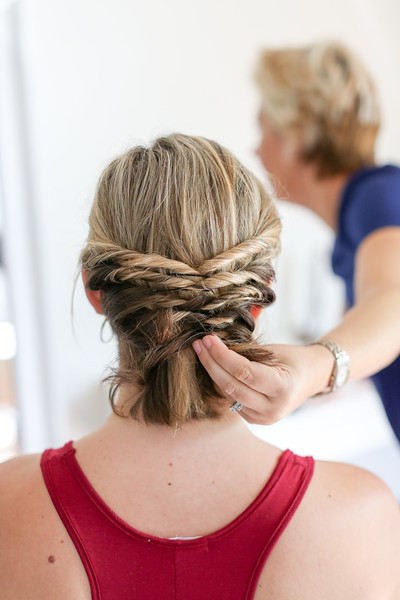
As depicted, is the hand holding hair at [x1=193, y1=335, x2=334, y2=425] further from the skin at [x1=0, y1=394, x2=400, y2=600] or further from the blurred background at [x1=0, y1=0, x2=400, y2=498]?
the blurred background at [x1=0, y1=0, x2=400, y2=498]

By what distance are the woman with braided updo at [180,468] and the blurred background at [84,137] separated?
2.15 ft

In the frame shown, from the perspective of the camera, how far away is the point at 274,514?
734 mm

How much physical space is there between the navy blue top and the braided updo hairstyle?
0.49 meters

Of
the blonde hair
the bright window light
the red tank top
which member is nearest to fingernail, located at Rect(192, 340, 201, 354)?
the red tank top

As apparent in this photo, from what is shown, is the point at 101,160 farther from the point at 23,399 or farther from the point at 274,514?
the point at 274,514

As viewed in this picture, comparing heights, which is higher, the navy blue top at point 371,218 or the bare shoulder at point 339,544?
the navy blue top at point 371,218

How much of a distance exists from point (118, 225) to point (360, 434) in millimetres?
1527

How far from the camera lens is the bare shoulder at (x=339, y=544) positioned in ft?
2.38

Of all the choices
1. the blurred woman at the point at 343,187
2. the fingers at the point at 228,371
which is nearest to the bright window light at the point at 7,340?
the blurred woman at the point at 343,187

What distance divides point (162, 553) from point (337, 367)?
0.38 metres

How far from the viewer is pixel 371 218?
1.24m

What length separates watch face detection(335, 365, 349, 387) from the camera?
2.93 feet

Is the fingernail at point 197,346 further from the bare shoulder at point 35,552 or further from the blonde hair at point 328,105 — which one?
the blonde hair at point 328,105

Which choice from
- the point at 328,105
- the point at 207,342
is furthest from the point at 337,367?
the point at 328,105
